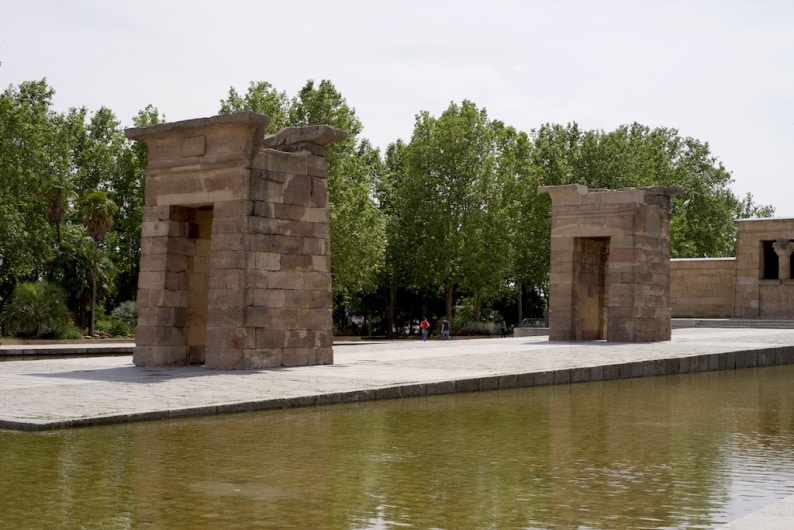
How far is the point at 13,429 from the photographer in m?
9.13

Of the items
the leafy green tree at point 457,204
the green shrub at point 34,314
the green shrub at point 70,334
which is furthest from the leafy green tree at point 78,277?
the leafy green tree at point 457,204

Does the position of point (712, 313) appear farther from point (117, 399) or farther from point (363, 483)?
point (363, 483)

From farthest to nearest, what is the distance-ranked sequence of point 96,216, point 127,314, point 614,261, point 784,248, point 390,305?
point 390,305, point 127,314, point 96,216, point 784,248, point 614,261

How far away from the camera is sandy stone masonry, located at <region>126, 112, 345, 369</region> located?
15.5 meters

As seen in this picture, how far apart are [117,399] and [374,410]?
8.95ft

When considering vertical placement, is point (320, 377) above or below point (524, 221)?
below

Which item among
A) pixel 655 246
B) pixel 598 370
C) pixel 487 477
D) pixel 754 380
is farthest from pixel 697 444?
pixel 655 246

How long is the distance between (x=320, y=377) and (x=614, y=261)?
1335 cm

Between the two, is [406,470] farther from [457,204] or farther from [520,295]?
[520,295]

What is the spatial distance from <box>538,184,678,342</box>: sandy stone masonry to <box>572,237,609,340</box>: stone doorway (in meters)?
0.03

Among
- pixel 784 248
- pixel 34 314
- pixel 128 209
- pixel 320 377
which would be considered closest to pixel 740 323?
pixel 784 248

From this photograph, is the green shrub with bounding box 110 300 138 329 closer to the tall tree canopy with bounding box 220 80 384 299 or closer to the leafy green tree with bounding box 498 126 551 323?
Result: the tall tree canopy with bounding box 220 80 384 299

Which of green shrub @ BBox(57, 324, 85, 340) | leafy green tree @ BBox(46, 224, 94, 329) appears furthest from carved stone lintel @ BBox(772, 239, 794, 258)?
leafy green tree @ BBox(46, 224, 94, 329)

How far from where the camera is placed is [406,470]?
25.0 ft
